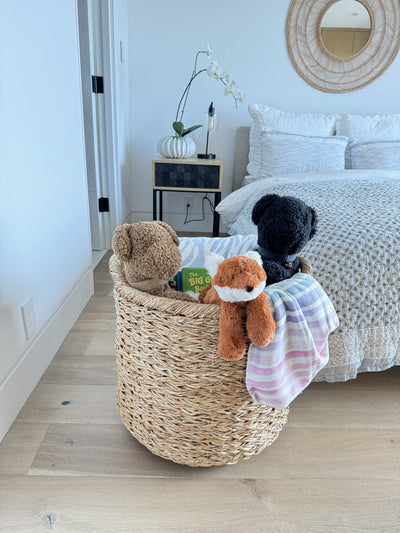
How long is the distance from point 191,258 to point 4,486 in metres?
0.81

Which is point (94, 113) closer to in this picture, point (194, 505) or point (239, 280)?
point (239, 280)

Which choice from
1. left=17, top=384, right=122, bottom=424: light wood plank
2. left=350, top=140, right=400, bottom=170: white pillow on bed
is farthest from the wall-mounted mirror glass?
left=17, top=384, right=122, bottom=424: light wood plank

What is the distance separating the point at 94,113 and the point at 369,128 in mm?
1941

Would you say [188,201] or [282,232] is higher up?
[282,232]

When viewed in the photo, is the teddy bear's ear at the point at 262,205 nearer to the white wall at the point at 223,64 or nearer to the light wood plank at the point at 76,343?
the light wood plank at the point at 76,343

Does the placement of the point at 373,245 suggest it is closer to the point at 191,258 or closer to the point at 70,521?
the point at 191,258

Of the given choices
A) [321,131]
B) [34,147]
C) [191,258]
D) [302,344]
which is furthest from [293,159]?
[302,344]

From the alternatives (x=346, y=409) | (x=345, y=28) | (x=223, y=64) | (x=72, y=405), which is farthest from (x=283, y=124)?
(x=72, y=405)

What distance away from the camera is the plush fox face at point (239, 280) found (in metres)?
0.70

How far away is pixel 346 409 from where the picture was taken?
124 cm

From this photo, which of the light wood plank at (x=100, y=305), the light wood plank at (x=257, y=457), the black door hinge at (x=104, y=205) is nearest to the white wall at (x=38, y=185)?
the light wood plank at (x=100, y=305)

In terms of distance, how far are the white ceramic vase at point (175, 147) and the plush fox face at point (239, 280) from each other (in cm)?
205

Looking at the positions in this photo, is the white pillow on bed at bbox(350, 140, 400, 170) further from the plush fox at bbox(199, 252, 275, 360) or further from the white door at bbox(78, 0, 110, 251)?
the plush fox at bbox(199, 252, 275, 360)

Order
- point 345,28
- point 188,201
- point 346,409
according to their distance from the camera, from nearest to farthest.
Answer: point 346,409, point 345,28, point 188,201
